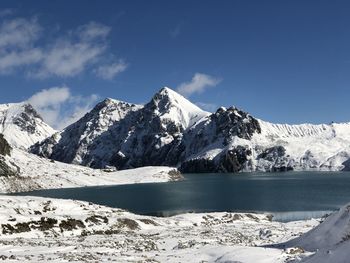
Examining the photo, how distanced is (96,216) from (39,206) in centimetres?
1221

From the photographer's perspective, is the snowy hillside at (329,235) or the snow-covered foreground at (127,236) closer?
the snowy hillside at (329,235)

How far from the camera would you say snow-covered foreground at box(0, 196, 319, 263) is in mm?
35969

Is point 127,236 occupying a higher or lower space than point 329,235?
lower

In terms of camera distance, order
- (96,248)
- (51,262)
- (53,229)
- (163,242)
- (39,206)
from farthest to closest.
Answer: (39,206) → (53,229) → (163,242) → (96,248) → (51,262)

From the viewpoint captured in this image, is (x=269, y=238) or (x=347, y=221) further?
(x=269, y=238)

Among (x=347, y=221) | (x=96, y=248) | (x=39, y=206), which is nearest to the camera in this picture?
(x=347, y=221)

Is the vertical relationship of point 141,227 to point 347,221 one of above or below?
below

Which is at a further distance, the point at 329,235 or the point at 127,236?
the point at 127,236

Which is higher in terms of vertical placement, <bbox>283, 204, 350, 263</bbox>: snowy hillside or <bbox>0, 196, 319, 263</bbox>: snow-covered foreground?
<bbox>283, 204, 350, 263</bbox>: snowy hillside

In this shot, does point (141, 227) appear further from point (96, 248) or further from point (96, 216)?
point (96, 248)

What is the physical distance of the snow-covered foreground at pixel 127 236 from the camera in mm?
35969

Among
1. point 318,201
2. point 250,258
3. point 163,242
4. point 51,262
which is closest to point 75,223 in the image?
point 163,242

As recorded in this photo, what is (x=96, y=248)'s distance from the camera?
1721 inches

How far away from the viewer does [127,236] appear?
6103 centimetres
